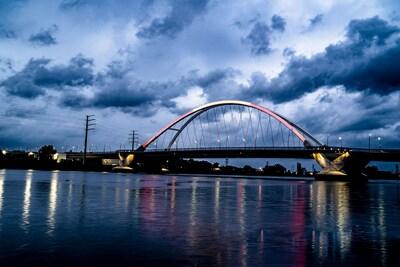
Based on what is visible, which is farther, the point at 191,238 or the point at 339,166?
the point at 339,166

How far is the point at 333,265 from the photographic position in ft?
27.0

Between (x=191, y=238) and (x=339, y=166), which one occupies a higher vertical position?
(x=339, y=166)

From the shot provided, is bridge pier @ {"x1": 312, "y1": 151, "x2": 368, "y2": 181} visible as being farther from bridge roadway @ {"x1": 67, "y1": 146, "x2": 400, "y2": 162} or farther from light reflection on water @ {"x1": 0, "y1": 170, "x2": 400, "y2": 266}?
light reflection on water @ {"x1": 0, "y1": 170, "x2": 400, "y2": 266}

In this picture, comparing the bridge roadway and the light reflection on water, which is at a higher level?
the bridge roadway

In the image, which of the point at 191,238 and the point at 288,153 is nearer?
the point at 191,238

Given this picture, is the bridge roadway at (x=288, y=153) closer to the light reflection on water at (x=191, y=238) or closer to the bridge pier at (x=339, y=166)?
the bridge pier at (x=339, y=166)

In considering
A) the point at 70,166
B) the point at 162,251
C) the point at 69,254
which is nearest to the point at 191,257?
the point at 162,251

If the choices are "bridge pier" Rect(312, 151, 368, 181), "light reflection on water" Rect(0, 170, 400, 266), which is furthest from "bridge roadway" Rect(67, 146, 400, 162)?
"light reflection on water" Rect(0, 170, 400, 266)

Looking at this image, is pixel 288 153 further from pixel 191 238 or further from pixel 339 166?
pixel 191 238

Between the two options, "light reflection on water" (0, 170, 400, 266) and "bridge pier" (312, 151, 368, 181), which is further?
"bridge pier" (312, 151, 368, 181)

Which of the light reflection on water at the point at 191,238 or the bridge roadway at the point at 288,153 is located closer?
the light reflection on water at the point at 191,238

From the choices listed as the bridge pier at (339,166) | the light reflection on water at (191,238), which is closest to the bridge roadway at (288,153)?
the bridge pier at (339,166)

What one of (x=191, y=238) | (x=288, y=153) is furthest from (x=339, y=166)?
(x=191, y=238)

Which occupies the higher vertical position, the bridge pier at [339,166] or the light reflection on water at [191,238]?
the bridge pier at [339,166]
